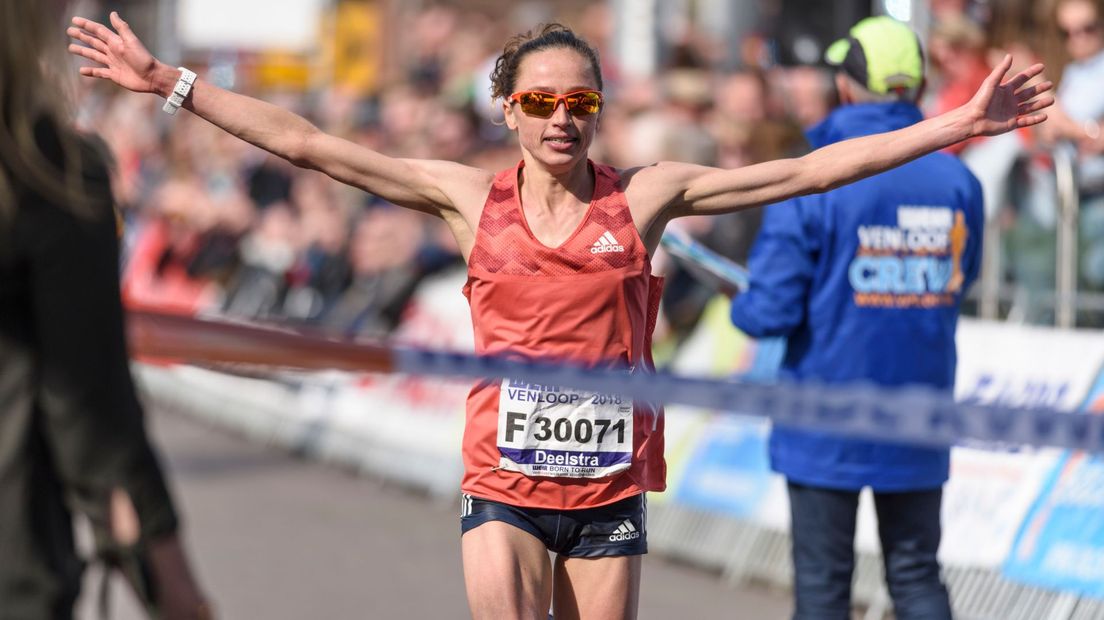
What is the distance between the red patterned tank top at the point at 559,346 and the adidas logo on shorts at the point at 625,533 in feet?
→ 0.26

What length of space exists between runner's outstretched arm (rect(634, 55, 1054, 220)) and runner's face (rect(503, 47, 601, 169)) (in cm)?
24

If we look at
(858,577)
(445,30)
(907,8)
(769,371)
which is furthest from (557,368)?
(445,30)

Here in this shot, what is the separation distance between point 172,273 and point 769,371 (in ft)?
44.8

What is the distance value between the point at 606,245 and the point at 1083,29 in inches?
204

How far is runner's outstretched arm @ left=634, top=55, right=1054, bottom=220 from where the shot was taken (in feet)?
A: 15.2

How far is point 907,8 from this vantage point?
22.2 feet

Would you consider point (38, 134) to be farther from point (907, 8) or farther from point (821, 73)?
point (821, 73)

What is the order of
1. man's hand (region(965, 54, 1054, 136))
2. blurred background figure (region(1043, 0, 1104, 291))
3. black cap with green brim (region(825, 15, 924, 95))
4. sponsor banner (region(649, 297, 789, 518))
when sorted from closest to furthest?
man's hand (region(965, 54, 1054, 136)) → black cap with green brim (region(825, 15, 924, 95)) → blurred background figure (region(1043, 0, 1104, 291)) → sponsor banner (region(649, 297, 789, 518))

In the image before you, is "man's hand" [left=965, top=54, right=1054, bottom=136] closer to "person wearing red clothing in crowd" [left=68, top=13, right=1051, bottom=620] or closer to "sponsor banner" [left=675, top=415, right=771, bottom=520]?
"person wearing red clothing in crowd" [left=68, top=13, right=1051, bottom=620]

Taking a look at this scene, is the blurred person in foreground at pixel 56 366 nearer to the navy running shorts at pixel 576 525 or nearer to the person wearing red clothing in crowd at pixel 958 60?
the navy running shorts at pixel 576 525

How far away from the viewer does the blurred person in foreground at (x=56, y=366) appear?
9.04 feet

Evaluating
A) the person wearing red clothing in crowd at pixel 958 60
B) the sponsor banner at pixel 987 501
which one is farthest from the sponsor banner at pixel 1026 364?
the person wearing red clothing in crowd at pixel 958 60

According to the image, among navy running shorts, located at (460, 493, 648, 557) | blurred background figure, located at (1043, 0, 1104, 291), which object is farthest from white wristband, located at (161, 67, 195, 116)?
blurred background figure, located at (1043, 0, 1104, 291)

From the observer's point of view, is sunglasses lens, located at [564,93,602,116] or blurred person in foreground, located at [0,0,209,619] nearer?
blurred person in foreground, located at [0,0,209,619]
